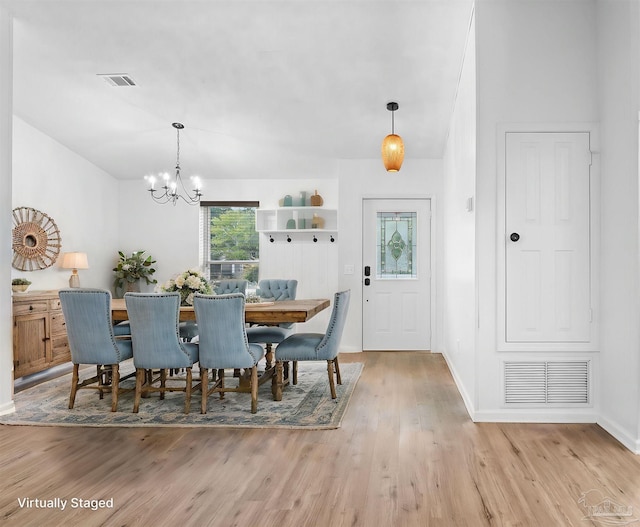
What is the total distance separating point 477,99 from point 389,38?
981 mm

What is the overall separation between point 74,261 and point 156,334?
3116mm

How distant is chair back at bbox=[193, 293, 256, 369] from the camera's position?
3672 mm

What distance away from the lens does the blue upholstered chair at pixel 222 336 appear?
145 inches

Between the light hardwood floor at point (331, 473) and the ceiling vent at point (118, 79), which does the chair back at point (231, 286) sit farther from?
the light hardwood floor at point (331, 473)

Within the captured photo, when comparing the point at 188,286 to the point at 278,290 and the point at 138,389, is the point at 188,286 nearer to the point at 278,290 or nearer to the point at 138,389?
the point at 138,389

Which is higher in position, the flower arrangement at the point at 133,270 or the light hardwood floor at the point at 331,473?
the flower arrangement at the point at 133,270

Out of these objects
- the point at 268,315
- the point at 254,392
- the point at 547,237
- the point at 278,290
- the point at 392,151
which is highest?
the point at 392,151

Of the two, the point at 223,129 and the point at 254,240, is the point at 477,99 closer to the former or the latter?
the point at 223,129

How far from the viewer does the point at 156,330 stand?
3758 mm

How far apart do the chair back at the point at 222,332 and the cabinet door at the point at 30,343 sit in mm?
2298

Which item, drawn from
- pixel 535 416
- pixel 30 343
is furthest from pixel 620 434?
pixel 30 343

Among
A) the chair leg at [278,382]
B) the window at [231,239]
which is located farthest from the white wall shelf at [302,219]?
the chair leg at [278,382]

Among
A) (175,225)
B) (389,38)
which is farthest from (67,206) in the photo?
(389,38)

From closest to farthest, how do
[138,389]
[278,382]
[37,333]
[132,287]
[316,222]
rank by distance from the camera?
[138,389] < [278,382] < [37,333] < [316,222] < [132,287]
